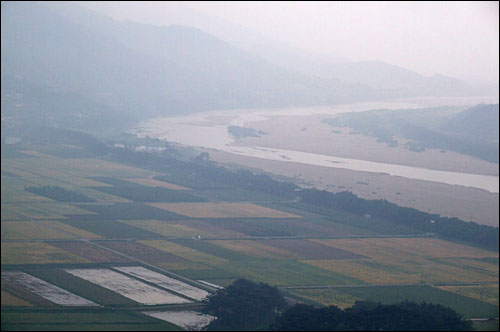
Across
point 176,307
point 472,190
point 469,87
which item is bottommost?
point 176,307

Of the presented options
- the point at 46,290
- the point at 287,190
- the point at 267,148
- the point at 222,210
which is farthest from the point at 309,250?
the point at 267,148

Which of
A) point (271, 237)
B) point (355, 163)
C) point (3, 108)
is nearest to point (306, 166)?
point (355, 163)

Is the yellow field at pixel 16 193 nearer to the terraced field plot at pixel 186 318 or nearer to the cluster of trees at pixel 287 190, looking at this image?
the cluster of trees at pixel 287 190

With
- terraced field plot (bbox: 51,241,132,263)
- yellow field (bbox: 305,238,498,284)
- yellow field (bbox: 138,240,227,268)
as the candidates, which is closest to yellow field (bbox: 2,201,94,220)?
terraced field plot (bbox: 51,241,132,263)

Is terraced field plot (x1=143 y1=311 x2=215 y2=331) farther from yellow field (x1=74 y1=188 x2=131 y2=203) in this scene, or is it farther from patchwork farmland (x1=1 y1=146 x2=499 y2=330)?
yellow field (x1=74 y1=188 x2=131 y2=203)

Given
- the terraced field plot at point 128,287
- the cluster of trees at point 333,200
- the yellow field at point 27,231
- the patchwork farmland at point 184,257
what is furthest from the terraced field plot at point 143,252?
the cluster of trees at point 333,200

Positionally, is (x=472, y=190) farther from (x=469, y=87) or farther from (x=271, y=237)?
(x=469, y=87)
